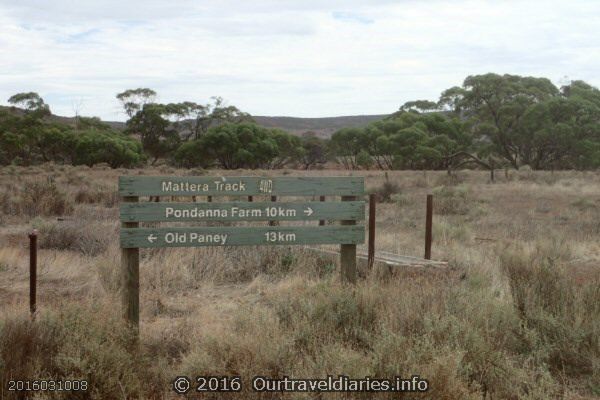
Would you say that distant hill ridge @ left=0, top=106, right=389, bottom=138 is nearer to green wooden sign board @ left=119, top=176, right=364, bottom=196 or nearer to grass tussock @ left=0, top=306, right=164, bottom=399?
green wooden sign board @ left=119, top=176, right=364, bottom=196

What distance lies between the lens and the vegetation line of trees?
4838cm

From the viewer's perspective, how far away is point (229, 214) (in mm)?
6402

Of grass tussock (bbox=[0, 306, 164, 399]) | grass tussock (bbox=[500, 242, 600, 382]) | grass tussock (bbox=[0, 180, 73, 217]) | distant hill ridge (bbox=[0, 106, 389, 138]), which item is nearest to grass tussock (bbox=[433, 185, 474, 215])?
grass tussock (bbox=[0, 180, 73, 217])

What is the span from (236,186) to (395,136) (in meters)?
52.0

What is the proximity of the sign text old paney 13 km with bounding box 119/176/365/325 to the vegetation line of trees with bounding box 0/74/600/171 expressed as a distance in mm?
37945

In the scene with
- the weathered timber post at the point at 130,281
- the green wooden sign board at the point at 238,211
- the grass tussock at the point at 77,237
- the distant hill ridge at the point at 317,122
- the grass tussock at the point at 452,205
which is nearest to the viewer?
the weathered timber post at the point at 130,281

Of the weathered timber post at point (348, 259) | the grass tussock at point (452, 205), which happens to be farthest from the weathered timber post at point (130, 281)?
the grass tussock at point (452, 205)

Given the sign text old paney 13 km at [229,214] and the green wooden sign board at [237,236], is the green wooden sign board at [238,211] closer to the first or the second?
the sign text old paney 13 km at [229,214]

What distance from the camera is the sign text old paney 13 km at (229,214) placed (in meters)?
6.17

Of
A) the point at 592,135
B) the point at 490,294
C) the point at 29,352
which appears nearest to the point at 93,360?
the point at 29,352

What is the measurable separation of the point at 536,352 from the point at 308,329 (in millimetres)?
1835

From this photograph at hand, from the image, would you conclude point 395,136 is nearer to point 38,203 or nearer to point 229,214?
point 38,203

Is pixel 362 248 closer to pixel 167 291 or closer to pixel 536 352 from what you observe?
pixel 167 291

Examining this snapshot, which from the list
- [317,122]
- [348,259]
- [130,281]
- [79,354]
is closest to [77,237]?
[130,281]
